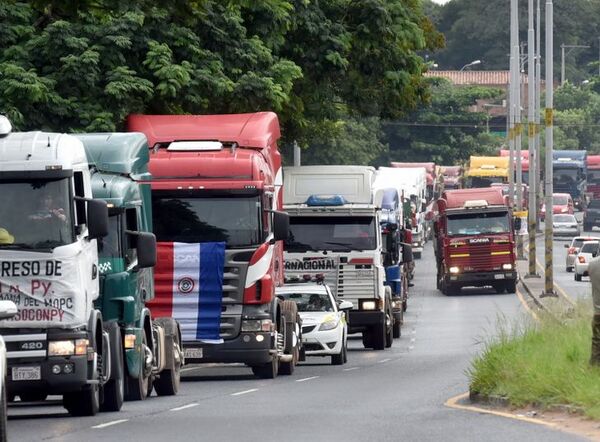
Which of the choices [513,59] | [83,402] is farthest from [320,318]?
[513,59]

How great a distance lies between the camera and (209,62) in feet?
121

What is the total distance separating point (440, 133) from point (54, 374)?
349 ft

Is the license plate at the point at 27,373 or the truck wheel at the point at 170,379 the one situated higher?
the license plate at the point at 27,373

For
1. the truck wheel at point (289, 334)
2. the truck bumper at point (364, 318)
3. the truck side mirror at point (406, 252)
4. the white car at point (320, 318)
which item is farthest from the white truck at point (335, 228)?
the truck wheel at point (289, 334)

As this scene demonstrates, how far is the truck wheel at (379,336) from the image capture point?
1555 inches

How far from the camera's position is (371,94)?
43719mm

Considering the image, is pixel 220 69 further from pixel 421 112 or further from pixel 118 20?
pixel 421 112

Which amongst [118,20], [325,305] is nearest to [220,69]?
[118,20]

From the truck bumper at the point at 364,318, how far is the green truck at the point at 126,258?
14472 mm

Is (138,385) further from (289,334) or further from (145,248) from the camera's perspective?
(289,334)

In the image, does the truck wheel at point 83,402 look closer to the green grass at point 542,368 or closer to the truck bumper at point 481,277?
the green grass at point 542,368

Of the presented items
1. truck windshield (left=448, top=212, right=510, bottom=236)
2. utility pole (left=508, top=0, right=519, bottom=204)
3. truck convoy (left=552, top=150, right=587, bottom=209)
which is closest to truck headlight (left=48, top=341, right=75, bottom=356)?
truck windshield (left=448, top=212, right=510, bottom=236)

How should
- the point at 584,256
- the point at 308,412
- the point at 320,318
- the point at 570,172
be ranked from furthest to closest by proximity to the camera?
the point at 570,172 < the point at 584,256 < the point at 320,318 < the point at 308,412

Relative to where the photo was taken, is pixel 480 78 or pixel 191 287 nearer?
pixel 191 287
